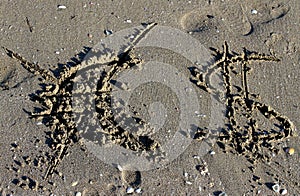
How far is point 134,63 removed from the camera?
161 inches

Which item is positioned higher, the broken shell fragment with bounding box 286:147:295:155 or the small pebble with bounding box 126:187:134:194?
the broken shell fragment with bounding box 286:147:295:155

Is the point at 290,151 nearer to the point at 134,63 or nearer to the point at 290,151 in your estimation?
the point at 290,151

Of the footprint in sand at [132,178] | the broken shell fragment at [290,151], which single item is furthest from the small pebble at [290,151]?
the footprint in sand at [132,178]

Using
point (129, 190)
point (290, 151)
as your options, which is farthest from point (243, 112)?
point (129, 190)

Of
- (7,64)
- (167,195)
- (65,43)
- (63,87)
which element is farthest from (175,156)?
(7,64)

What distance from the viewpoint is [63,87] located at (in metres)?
4.00

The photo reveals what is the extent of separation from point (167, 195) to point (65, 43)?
5.41 feet

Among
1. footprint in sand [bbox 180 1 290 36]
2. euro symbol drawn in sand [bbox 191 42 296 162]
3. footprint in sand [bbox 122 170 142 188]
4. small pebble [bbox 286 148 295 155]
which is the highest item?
footprint in sand [bbox 180 1 290 36]

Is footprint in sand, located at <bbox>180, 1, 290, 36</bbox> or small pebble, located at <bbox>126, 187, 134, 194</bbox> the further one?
footprint in sand, located at <bbox>180, 1, 290, 36</bbox>

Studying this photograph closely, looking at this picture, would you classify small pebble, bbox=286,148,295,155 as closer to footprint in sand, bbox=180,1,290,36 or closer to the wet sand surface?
the wet sand surface

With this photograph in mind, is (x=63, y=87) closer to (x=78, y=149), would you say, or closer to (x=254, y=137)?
(x=78, y=149)

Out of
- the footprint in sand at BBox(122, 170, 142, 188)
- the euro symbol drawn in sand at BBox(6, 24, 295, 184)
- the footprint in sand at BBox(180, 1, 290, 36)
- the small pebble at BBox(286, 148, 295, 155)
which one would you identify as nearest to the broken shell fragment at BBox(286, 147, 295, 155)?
the small pebble at BBox(286, 148, 295, 155)

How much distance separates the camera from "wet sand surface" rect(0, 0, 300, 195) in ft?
12.4

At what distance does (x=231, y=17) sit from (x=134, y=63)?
1025 mm
